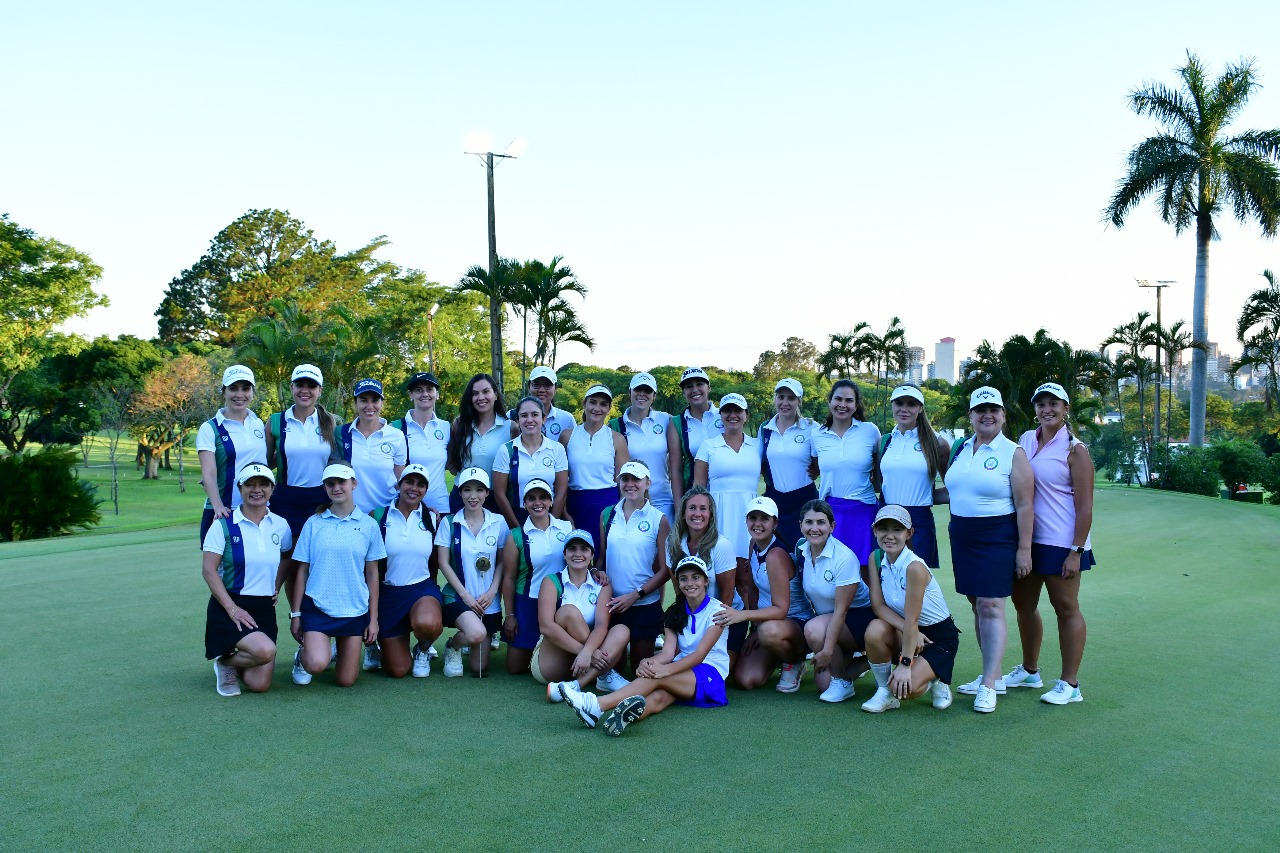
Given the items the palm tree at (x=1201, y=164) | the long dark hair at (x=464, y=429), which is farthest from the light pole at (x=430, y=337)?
the long dark hair at (x=464, y=429)

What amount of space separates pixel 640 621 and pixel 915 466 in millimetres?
1923

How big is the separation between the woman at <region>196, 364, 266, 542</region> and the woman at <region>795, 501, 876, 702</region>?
3.49 m

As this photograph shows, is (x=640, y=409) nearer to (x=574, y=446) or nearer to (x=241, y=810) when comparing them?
(x=574, y=446)

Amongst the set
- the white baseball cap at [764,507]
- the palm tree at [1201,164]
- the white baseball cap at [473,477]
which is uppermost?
the palm tree at [1201,164]

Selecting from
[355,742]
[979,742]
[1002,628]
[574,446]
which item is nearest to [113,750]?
[355,742]

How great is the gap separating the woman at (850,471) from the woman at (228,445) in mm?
3666

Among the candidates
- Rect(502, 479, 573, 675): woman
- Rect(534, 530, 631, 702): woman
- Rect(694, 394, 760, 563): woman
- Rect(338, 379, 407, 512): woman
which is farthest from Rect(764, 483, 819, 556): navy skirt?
Rect(338, 379, 407, 512): woman

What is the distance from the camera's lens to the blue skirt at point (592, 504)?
6.98 meters

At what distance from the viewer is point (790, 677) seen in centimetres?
581

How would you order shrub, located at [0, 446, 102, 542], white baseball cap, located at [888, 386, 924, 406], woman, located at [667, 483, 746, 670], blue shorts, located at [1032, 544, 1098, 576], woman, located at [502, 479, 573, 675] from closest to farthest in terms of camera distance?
blue shorts, located at [1032, 544, 1098, 576] → woman, located at [667, 483, 746, 670] → white baseball cap, located at [888, 386, 924, 406] → woman, located at [502, 479, 573, 675] → shrub, located at [0, 446, 102, 542]

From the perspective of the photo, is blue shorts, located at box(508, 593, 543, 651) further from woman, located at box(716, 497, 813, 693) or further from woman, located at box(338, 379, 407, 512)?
woman, located at box(716, 497, 813, 693)

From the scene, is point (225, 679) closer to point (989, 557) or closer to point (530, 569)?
point (530, 569)

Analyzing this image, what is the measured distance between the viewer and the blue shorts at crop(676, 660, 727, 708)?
5449 mm

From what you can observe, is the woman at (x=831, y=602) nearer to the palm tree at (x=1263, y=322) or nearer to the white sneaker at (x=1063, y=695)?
the white sneaker at (x=1063, y=695)
